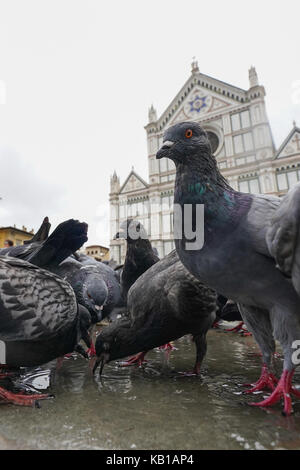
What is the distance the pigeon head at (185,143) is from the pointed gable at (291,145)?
96.8ft

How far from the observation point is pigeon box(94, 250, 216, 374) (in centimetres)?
266

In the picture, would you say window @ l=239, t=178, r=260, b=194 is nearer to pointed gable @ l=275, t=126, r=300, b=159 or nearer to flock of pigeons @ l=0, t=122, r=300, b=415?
pointed gable @ l=275, t=126, r=300, b=159

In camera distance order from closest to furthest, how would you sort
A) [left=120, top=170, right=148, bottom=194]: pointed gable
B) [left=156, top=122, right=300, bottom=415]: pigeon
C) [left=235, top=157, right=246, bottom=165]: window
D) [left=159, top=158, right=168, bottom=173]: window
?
1. [left=156, top=122, right=300, bottom=415]: pigeon
2. [left=235, top=157, right=246, bottom=165]: window
3. [left=159, top=158, right=168, bottom=173]: window
4. [left=120, top=170, right=148, bottom=194]: pointed gable

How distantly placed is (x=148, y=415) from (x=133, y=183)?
3603 centimetres

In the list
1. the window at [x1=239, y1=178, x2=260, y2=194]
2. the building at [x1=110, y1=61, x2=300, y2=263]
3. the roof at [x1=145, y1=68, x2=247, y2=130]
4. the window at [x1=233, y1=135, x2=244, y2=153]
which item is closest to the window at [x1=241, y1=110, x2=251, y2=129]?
the building at [x1=110, y1=61, x2=300, y2=263]

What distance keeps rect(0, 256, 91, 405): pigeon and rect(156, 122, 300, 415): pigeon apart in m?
1.12

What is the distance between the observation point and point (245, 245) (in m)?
1.97

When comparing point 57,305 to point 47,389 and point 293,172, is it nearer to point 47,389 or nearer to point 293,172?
point 47,389

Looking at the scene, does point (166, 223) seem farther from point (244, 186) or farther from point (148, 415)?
point (148, 415)

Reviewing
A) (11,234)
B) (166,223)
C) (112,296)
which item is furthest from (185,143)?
(11,234)

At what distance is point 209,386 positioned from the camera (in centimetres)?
235

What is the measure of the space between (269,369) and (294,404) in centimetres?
39
